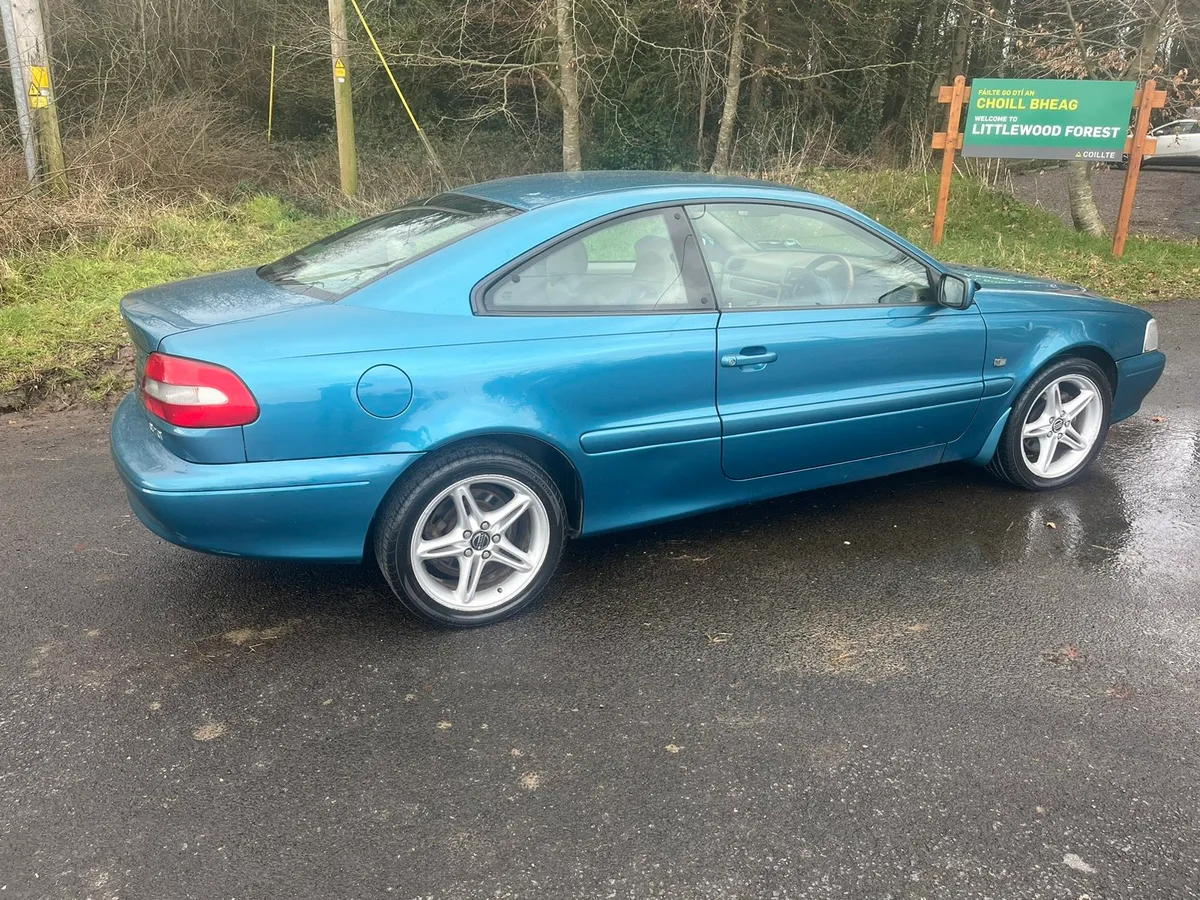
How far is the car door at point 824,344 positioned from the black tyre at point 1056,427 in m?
0.38

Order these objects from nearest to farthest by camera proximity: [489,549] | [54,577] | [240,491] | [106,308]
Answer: [240,491] < [489,549] < [54,577] < [106,308]

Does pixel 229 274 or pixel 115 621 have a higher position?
pixel 229 274

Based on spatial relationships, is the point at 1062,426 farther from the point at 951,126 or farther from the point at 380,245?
the point at 951,126

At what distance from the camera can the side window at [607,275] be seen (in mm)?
3418

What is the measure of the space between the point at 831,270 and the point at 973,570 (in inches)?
54.1

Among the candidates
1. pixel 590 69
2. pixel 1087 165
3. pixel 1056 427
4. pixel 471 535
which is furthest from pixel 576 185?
pixel 590 69

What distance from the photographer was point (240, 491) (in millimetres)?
2986

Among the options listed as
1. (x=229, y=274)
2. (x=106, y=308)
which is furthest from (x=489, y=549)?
(x=106, y=308)

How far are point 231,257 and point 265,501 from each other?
7.12m

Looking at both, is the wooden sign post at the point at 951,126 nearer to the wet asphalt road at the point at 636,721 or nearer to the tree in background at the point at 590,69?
the tree in background at the point at 590,69

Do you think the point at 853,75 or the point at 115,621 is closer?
the point at 115,621

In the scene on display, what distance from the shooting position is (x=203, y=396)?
2.97 metres

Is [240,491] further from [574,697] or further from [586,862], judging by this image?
[586,862]

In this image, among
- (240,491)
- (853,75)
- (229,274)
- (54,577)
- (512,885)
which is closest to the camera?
(512,885)
